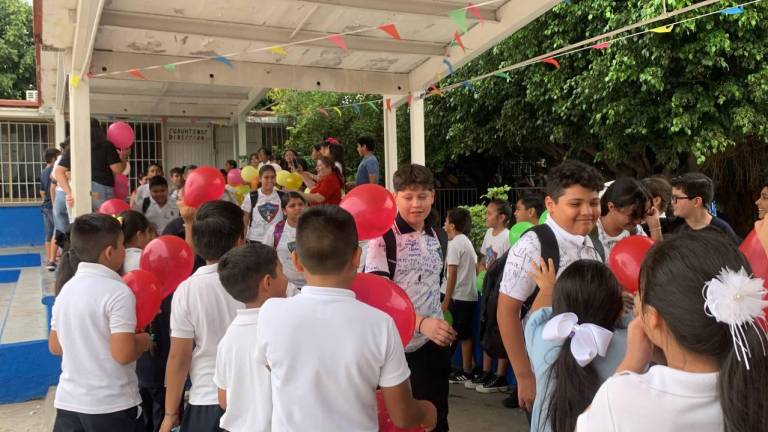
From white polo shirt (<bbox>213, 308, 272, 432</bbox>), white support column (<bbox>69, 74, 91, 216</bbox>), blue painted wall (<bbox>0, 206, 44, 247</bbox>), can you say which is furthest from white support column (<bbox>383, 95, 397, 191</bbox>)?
blue painted wall (<bbox>0, 206, 44, 247</bbox>)

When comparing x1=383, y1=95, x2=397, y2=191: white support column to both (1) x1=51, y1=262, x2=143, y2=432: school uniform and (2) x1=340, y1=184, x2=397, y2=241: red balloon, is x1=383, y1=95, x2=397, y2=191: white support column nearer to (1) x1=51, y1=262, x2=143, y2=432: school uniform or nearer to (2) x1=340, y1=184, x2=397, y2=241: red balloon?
(2) x1=340, y1=184, x2=397, y2=241: red balloon

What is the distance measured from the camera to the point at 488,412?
4.22 meters

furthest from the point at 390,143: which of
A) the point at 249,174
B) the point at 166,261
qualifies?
the point at 166,261

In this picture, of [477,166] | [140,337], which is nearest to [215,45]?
Answer: [140,337]

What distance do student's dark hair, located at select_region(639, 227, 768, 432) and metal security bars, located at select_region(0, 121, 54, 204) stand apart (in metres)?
13.9

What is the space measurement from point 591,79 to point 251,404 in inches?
306

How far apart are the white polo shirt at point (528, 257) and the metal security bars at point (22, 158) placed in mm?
13035

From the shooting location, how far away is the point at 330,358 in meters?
1.49

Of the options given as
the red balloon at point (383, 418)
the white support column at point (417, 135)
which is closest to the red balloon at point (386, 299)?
the red balloon at point (383, 418)

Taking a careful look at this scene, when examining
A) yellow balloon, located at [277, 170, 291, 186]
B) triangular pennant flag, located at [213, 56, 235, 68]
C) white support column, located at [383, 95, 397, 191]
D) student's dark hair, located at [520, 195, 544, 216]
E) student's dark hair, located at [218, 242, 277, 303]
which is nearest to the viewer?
student's dark hair, located at [218, 242, 277, 303]

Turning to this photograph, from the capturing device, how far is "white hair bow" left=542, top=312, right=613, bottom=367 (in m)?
1.50

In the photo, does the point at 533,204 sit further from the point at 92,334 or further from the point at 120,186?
the point at 120,186

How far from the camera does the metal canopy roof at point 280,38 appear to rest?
4621 mm

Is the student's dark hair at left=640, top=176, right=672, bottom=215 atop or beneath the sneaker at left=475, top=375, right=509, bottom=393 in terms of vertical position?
atop
